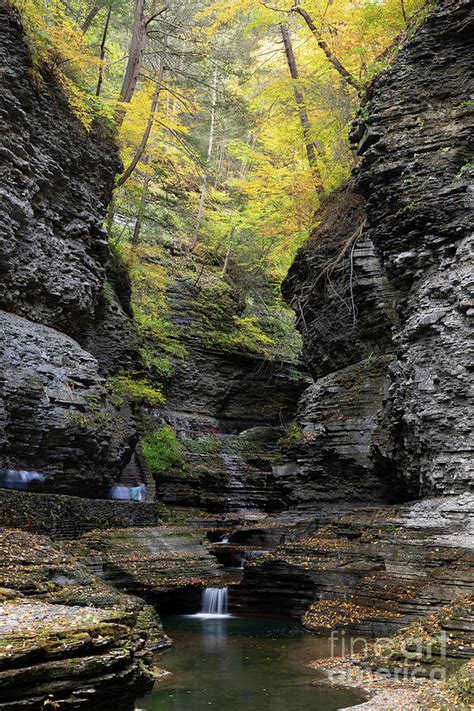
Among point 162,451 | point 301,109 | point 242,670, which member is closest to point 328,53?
point 301,109

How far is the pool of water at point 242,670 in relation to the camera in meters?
7.44

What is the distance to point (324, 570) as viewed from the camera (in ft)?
39.7

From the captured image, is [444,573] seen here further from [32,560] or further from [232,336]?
[232,336]

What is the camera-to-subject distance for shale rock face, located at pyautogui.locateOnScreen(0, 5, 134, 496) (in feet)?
45.7

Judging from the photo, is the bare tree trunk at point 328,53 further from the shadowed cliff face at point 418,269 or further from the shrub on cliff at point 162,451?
the shrub on cliff at point 162,451

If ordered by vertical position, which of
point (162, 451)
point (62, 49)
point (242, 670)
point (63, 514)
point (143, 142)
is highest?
point (62, 49)

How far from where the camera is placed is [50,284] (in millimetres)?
16312

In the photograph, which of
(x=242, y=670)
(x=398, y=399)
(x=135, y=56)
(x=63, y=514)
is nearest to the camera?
(x=242, y=670)

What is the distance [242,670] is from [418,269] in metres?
9.79

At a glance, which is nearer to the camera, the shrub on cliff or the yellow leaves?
the yellow leaves

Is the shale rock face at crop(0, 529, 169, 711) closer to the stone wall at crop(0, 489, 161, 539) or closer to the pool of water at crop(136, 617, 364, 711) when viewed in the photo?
the pool of water at crop(136, 617, 364, 711)

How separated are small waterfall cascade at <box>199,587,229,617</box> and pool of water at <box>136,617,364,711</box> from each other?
74 centimetres

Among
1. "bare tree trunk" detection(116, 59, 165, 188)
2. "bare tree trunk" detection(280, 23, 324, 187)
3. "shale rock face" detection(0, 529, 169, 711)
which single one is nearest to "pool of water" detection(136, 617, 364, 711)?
"shale rock face" detection(0, 529, 169, 711)

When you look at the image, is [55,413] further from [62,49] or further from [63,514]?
[62,49]
